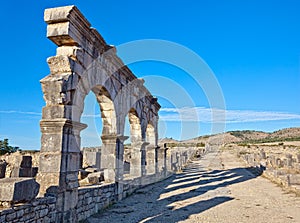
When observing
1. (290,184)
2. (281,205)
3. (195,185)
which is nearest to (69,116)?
(281,205)

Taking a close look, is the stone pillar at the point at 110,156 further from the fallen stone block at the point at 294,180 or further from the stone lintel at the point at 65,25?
the fallen stone block at the point at 294,180

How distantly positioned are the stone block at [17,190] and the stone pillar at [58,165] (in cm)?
123

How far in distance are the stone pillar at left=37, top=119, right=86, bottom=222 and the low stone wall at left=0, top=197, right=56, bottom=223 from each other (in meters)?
0.32

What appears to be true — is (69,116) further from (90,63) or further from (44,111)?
(90,63)

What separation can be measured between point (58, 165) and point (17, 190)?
5.47ft

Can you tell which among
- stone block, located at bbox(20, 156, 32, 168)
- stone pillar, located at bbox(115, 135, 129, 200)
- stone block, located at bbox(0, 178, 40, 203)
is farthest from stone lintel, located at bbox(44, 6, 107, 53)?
stone block, located at bbox(20, 156, 32, 168)

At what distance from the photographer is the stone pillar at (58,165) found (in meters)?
6.44

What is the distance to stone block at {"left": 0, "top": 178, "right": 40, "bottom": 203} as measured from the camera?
4.76 meters

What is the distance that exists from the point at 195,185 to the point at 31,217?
31.3 feet

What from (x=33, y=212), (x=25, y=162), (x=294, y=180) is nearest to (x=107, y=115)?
(x=25, y=162)

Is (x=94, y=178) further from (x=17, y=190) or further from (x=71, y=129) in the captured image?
(x=17, y=190)

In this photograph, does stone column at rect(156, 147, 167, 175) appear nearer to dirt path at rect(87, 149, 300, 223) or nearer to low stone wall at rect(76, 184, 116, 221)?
dirt path at rect(87, 149, 300, 223)

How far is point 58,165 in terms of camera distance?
256 inches

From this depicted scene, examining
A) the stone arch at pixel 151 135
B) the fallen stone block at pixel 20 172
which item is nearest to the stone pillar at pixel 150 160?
the stone arch at pixel 151 135
